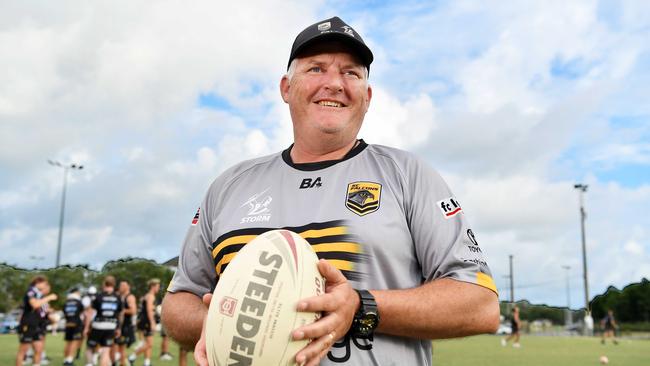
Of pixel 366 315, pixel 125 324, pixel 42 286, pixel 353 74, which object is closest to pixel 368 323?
pixel 366 315

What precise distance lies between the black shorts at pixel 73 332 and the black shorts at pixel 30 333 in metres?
0.99

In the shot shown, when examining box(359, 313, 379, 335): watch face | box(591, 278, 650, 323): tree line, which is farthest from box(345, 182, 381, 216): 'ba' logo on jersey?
box(591, 278, 650, 323): tree line

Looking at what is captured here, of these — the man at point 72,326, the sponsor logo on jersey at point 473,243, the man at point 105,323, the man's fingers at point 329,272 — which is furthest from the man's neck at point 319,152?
the man at point 72,326

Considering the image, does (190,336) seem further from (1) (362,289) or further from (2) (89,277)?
(2) (89,277)

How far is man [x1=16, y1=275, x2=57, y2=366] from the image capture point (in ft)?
50.2

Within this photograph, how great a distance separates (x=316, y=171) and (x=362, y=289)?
0.61 metres

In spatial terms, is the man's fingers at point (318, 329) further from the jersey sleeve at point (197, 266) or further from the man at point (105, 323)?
the man at point (105, 323)

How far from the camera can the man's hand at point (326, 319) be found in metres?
2.16

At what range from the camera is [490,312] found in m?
2.59

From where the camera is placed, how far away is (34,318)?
15734mm

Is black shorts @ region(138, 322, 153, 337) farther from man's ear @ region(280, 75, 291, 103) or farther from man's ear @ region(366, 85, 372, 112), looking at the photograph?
man's ear @ region(366, 85, 372, 112)

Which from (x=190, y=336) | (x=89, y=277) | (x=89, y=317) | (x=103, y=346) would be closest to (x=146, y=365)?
(x=103, y=346)

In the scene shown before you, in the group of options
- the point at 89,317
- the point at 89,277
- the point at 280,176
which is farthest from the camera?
the point at 89,277

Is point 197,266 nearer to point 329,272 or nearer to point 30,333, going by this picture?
point 329,272
